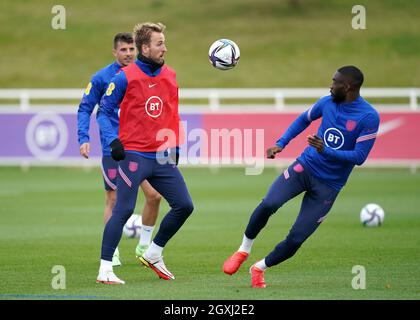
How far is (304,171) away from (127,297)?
7.51 feet

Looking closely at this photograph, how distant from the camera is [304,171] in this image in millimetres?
10383

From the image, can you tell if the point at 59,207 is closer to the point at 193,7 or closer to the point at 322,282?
the point at 322,282

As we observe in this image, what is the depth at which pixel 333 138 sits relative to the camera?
10406mm

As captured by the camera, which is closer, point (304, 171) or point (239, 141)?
point (304, 171)

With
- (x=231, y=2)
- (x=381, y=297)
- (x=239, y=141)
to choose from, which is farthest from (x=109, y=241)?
(x=231, y=2)

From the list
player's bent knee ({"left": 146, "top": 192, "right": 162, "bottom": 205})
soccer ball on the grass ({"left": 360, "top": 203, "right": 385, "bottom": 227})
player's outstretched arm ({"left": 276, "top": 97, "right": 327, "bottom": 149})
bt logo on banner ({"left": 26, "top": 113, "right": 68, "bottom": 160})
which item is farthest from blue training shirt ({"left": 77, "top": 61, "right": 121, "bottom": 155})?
bt logo on banner ({"left": 26, "top": 113, "right": 68, "bottom": 160})

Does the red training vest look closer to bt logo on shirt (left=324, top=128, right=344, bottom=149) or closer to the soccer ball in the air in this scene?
the soccer ball in the air

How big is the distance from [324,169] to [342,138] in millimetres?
367

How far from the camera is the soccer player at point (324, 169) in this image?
10273 mm

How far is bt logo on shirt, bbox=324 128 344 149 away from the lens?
409 inches

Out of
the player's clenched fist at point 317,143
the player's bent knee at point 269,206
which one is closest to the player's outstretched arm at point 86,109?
the player's bent knee at point 269,206

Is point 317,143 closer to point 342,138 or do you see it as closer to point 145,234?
point 342,138

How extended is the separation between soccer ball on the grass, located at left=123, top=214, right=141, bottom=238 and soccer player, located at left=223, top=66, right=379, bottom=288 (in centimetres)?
447

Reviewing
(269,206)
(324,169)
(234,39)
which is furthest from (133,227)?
(234,39)
